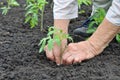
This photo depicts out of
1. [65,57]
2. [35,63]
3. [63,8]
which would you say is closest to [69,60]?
[65,57]


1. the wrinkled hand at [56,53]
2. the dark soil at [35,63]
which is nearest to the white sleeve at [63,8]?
the wrinkled hand at [56,53]

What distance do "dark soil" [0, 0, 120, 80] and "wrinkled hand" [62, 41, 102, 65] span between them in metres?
0.03

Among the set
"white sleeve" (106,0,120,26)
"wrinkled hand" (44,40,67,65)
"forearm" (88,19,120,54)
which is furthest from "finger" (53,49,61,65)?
"white sleeve" (106,0,120,26)

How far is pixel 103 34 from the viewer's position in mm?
2322

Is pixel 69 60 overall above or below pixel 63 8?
below

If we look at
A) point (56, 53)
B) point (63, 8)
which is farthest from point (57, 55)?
point (63, 8)

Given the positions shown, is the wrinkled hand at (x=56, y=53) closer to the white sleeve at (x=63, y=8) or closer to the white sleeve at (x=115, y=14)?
the white sleeve at (x=63, y=8)

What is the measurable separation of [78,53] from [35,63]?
29 cm

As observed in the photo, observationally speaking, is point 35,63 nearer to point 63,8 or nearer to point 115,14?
point 63,8

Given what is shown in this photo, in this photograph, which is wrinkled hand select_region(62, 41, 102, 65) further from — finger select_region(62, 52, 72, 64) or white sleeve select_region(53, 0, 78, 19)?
white sleeve select_region(53, 0, 78, 19)

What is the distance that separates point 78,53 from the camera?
7.58 feet

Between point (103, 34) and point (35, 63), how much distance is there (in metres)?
0.48

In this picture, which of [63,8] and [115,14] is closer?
[115,14]

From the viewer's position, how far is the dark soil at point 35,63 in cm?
207
